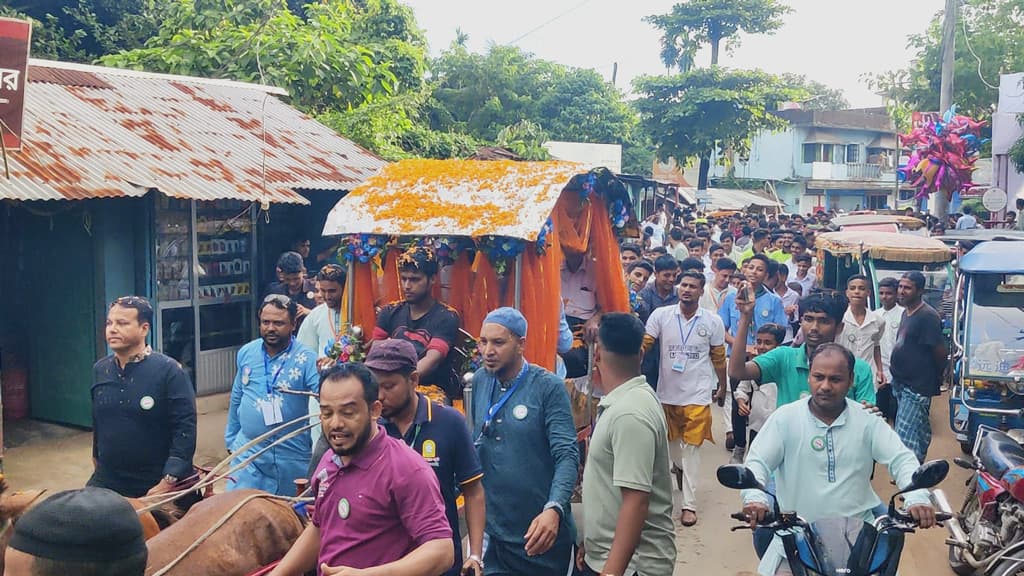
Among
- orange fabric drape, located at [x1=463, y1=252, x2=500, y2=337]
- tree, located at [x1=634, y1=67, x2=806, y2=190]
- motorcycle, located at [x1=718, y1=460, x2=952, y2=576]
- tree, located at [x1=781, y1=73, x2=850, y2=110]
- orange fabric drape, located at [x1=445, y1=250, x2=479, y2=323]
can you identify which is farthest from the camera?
tree, located at [x1=781, y1=73, x2=850, y2=110]

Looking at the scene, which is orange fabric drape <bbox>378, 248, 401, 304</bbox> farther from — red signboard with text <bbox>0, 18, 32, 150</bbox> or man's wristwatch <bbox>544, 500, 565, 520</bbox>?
man's wristwatch <bbox>544, 500, 565, 520</bbox>

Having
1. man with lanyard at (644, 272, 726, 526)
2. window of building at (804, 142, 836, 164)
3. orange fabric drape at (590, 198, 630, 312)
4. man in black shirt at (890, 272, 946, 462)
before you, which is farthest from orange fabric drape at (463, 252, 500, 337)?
window of building at (804, 142, 836, 164)

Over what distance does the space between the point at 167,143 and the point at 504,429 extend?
6816mm

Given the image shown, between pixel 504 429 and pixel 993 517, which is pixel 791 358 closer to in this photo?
pixel 993 517

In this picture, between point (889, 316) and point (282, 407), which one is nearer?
point (282, 407)

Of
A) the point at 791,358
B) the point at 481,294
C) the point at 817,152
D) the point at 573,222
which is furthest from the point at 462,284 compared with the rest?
the point at 817,152

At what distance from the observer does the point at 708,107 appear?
36188mm

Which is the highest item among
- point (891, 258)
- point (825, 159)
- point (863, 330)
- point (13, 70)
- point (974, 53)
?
point (974, 53)

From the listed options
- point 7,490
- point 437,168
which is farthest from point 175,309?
point 7,490

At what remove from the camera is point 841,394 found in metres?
4.25

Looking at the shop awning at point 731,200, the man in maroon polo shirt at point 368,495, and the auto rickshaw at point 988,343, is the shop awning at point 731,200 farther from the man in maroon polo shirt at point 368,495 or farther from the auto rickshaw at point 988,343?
the man in maroon polo shirt at point 368,495

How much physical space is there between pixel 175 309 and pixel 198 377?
785 mm

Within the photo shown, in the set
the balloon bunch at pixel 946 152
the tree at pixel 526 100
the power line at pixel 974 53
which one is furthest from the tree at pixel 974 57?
the balloon bunch at pixel 946 152

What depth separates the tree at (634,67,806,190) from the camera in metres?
35.5
